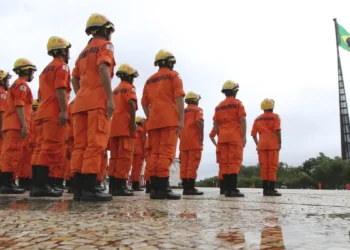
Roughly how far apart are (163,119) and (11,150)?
258 centimetres

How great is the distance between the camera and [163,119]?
519 centimetres

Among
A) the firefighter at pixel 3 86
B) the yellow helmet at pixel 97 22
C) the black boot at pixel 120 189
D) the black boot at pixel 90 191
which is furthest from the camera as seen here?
the firefighter at pixel 3 86

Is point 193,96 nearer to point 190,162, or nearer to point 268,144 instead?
point 190,162

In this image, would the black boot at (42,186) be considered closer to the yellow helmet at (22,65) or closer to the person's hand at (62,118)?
the person's hand at (62,118)

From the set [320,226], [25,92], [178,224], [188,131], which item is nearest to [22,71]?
[25,92]

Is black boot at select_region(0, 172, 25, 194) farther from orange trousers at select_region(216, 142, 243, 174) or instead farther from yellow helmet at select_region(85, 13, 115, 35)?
orange trousers at select_region(216, 142, 243, 174)

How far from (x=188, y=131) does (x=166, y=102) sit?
2434 mm

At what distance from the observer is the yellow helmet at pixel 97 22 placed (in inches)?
171

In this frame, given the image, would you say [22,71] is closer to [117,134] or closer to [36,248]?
[117,134]

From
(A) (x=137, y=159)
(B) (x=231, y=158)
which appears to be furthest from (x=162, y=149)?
(A) (x=137, y=159)

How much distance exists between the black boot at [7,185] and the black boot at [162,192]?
2.33 m

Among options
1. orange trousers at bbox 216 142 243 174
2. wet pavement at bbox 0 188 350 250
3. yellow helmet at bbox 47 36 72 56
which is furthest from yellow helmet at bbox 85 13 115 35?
orange trousers at bbox 216 142 243 174

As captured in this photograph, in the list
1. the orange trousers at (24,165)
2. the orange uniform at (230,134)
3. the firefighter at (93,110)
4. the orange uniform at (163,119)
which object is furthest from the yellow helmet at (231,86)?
the orange trousers at (24,165)

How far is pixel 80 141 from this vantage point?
163 inches
